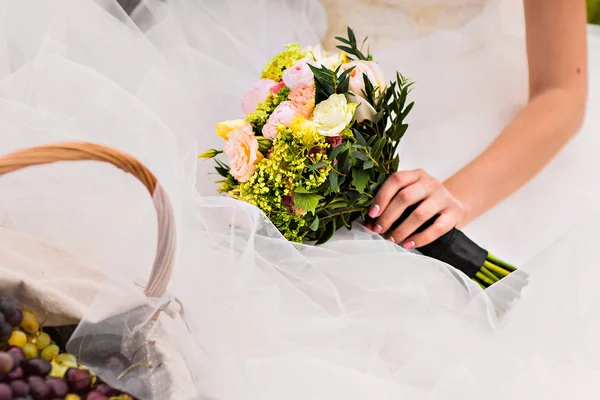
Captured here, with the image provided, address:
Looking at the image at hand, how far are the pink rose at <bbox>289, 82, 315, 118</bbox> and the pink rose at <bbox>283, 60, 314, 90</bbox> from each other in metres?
0.01

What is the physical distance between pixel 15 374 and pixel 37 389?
0.02 meters

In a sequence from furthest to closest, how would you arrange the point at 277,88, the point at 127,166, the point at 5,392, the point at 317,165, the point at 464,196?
1. the point at 464,196
2. the point at 277,88
3. the point at 317,165
4. the point at 127,166
5. the point at 5,392

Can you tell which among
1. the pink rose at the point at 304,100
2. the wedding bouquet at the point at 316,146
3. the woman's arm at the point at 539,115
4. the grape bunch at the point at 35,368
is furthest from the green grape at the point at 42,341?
the woman's arm at the point at 539,115

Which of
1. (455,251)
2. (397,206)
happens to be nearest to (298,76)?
(397,206)

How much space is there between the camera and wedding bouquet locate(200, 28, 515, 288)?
0.71m

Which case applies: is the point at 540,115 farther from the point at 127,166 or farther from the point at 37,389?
the point at 37,389

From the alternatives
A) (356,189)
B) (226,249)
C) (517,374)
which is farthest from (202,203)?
(517,374)

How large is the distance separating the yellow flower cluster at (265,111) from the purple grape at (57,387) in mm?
433

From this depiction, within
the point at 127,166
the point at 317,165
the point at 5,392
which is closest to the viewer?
the point at 5,392

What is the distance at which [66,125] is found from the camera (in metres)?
0.75

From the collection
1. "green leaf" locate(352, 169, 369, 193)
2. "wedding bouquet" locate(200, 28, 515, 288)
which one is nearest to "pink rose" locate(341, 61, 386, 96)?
"wedding bouquet" locate(200, 28, 515, 288)

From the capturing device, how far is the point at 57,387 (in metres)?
0.47

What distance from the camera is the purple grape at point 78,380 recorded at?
0.49 metres

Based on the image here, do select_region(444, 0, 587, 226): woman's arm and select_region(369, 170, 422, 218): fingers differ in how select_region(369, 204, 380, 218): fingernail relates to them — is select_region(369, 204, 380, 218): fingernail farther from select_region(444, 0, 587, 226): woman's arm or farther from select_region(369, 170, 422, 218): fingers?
select_region(444, 0, 587, 226): woman's arm
